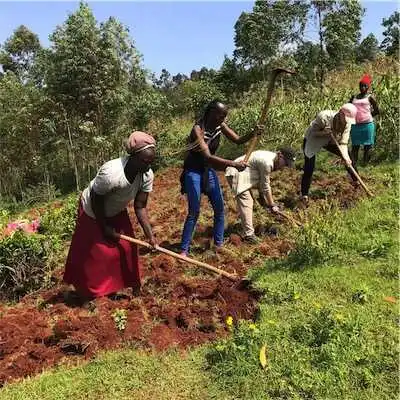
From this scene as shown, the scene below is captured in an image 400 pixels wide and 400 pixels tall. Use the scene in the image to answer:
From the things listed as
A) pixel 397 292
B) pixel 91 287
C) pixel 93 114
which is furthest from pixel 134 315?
pixel 93 114

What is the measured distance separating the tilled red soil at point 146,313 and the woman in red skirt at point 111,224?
0.17 meters

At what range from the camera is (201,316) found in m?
3.97

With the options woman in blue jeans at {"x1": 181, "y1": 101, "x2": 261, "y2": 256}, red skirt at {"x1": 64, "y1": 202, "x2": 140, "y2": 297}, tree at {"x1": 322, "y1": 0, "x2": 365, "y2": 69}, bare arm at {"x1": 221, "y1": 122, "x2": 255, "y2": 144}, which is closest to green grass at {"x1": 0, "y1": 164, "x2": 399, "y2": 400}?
red skirt at {"x1": 64, "y1": 202, "x2": 140, "y2": 297}

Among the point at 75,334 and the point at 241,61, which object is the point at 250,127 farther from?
the point at 241,61

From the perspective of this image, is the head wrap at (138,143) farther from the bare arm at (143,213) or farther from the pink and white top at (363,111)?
the pink and white top at (363,111)

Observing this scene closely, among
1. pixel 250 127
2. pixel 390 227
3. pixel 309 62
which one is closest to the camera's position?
pixel 390 227

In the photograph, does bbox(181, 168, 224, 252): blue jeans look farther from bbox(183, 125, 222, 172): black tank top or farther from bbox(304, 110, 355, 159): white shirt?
bbox(304, 110, 355, 159): white shirt

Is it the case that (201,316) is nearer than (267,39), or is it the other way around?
(201,316)

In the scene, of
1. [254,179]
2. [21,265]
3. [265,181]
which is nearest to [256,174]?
[254,179]

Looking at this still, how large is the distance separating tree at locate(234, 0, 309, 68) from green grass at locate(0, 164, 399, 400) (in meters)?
14.7

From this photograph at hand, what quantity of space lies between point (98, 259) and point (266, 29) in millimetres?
16697

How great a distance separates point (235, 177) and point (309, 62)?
47.8ft

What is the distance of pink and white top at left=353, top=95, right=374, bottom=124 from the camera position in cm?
721

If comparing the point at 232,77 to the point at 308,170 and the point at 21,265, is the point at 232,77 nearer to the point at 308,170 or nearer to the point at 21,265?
the point at 308,170
